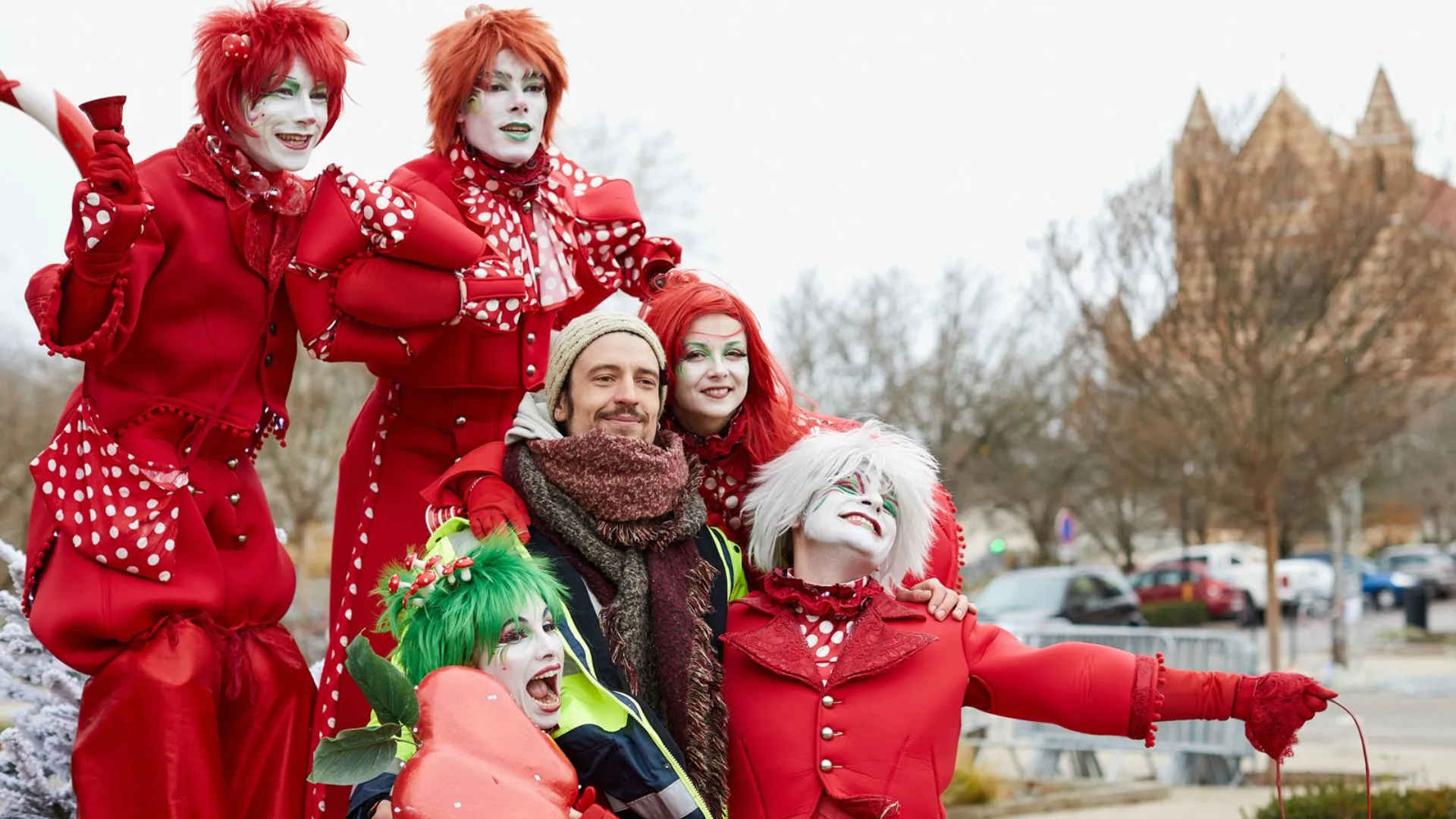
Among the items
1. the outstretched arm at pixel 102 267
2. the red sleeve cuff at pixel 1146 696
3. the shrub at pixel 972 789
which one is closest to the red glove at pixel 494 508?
the outstretched arm at pixel 102 267

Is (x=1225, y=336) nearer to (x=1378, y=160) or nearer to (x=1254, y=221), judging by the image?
(x=1254, y=221)

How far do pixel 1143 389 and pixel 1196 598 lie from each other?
42.4ft

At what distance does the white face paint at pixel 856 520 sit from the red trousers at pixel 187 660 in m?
1.43

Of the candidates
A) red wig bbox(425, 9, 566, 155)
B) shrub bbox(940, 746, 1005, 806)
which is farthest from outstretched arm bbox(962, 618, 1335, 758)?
shrub bbox(940, 746, 1005, 806)

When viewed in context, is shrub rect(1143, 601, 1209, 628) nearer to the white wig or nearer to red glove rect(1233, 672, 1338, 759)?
the white wig

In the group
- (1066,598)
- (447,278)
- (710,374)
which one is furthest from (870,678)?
(1066,598)

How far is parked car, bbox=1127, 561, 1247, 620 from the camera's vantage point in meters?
31.4

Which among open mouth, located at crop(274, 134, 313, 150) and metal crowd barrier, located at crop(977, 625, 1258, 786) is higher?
open mouth, located at crop(274, 134, 313, 150)

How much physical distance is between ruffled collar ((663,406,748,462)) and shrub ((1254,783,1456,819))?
6525 millimetres

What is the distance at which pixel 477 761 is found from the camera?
9.93 feet

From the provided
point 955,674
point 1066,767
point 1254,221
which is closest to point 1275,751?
point 955,674

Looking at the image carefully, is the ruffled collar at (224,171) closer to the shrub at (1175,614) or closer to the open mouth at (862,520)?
the open mouth at (862,520)

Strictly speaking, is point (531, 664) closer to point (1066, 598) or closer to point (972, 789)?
point (972, 789)

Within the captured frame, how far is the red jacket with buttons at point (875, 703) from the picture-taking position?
152 inches
